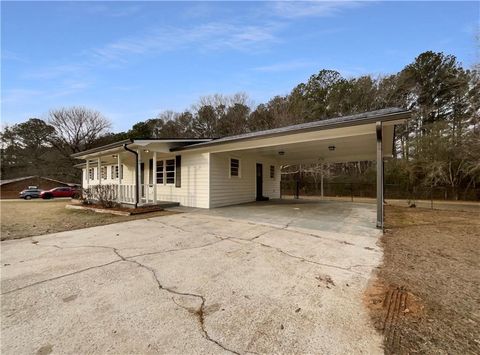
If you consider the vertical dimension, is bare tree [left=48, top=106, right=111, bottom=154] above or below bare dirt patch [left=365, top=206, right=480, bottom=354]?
above

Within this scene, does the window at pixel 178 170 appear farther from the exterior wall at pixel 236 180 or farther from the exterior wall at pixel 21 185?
the exterior wall at pixel 21 185

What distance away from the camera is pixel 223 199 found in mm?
11023

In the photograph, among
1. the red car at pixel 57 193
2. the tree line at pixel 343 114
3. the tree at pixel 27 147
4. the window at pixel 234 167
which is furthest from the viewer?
the tree at pixel 27 147

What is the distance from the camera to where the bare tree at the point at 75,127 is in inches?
1252

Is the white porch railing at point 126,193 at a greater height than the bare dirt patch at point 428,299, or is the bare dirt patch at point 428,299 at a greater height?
the white porch railing at point 126,193

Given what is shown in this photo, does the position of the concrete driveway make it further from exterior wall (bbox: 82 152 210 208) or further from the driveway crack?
exterior wall (bbox: 82 152 210 208)

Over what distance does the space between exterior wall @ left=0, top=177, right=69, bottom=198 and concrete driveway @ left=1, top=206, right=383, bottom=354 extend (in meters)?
35.7

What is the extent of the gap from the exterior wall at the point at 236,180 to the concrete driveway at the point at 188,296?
5488 millimetres

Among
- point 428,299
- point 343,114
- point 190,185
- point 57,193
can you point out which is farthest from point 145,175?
point 343,114

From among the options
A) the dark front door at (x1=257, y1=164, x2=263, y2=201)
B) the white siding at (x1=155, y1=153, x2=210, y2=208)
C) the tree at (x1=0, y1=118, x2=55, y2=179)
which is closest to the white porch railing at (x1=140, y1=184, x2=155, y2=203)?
the white siding at (x1=155, y1=153, x2=210, y2=208)

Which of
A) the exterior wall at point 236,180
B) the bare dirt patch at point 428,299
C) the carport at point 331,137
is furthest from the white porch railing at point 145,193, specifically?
the bare dirt patch at point 428,299

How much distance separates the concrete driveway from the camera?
1.92 m

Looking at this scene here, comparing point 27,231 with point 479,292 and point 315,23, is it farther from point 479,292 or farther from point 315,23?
point 315,23

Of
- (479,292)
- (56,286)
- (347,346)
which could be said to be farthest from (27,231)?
(479,292)
